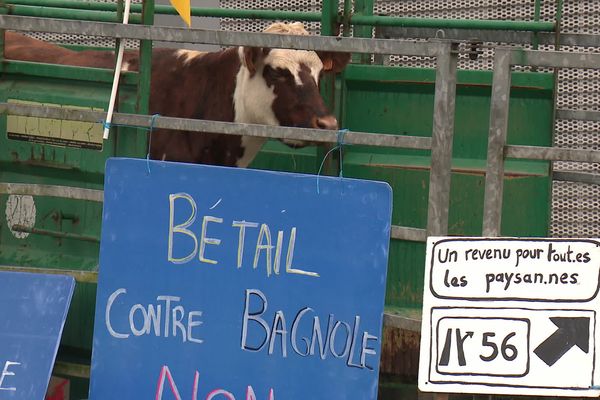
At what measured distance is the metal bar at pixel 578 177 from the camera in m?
5.68

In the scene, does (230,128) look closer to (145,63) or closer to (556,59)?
(145,63)

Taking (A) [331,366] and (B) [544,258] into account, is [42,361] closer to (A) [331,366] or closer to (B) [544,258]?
(A) [331,366]

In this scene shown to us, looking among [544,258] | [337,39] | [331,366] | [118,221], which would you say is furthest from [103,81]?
[544,258]

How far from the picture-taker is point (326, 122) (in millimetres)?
6043

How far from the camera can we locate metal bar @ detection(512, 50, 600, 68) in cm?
425

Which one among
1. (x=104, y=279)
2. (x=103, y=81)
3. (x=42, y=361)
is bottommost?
(x=42, y=361)

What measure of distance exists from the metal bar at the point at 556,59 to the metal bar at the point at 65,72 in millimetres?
1981

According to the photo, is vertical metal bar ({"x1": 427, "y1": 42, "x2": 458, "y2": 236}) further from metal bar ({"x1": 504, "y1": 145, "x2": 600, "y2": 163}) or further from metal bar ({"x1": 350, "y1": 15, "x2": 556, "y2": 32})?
metal bar ({"x1": 350, "y1": 15, "x2": 556, "y2": 32})

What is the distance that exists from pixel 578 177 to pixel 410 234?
64.1 inches

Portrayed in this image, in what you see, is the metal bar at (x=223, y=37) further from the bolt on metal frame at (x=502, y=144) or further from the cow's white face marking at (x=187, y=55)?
the cow's white face marking at (x=187, y=55)

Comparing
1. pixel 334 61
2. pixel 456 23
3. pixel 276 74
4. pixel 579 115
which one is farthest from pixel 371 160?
pixel 579 115

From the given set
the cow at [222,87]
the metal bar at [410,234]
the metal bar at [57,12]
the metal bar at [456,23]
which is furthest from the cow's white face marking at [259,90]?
the metal bar at [410,234]

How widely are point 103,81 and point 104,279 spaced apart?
1418mm

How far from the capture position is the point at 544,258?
417 centimetres
